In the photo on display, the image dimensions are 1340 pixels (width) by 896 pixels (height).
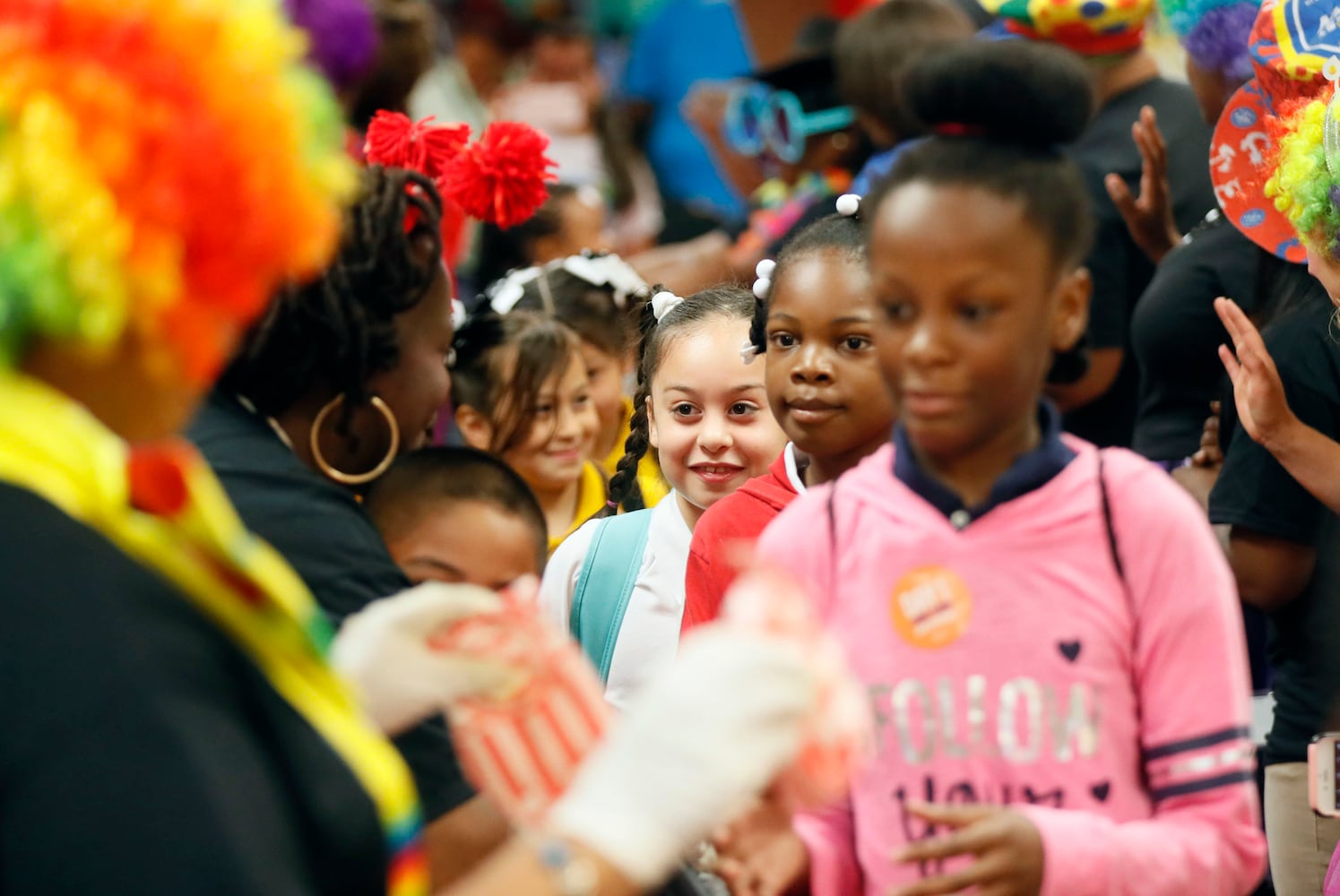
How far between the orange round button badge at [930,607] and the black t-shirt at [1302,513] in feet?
4.91

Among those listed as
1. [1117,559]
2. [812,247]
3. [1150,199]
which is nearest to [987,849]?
[1117,559]

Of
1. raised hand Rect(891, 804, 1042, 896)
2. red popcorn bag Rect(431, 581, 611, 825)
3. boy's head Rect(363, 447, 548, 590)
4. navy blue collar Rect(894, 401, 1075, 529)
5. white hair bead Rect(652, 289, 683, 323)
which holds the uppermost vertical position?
red popcorn bag Rect(431, 581, 611, 825)

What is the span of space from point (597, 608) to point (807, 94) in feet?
9.19

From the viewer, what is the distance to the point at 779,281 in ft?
9.70

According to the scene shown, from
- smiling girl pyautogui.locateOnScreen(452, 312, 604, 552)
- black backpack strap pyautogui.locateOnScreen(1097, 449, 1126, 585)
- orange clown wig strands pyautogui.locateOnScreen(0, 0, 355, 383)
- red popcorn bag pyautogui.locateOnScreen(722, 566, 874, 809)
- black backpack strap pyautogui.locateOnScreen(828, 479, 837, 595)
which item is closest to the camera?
orange clown wig strands pyautogui.locateOnScreen(0, 0, 355, 383)

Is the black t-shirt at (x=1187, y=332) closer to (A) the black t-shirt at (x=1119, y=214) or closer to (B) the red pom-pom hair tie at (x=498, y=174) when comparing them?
(A) the black t-shirt at (x=1119, y=214)

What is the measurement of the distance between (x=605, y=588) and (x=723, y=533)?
1.72 feet

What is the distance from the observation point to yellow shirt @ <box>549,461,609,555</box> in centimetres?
420

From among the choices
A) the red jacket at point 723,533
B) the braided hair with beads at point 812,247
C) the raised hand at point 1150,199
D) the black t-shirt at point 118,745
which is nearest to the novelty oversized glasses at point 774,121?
the raised hand at point 1150,199

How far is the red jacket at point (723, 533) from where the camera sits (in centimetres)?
274

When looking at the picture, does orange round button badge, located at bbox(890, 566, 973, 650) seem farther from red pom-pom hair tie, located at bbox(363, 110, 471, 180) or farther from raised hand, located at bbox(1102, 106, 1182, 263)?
raised hand, located at bbox(1102, 106, 1182, 263)

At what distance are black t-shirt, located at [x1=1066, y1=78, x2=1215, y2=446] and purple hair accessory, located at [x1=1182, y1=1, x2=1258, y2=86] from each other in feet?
1.85

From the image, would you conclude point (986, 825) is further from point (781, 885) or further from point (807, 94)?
point (807, 94)

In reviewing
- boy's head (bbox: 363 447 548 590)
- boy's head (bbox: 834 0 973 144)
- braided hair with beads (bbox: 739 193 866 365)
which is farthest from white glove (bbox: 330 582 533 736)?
boy's head (bbox: 834 0 973 144)
